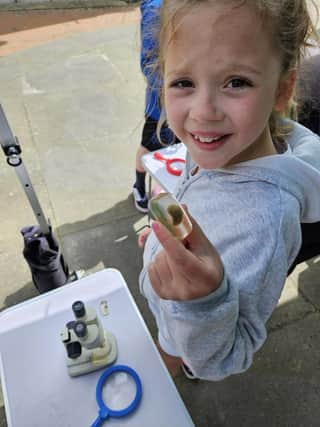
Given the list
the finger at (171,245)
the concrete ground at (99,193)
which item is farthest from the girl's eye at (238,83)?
the concrete ground at (99,193)

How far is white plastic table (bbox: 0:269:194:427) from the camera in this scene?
818 millimetres

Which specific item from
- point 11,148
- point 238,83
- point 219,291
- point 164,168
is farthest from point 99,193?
point 219,291

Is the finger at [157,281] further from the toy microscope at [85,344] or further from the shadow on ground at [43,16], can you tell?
the shadow on ground at [43,16]

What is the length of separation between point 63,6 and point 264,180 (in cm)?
546

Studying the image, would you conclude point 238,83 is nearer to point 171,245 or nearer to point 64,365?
point 171,245

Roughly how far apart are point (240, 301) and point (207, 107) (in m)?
0.36

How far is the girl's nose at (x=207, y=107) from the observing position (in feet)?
2.26

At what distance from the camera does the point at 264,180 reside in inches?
29.1

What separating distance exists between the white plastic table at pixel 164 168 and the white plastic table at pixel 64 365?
47cm

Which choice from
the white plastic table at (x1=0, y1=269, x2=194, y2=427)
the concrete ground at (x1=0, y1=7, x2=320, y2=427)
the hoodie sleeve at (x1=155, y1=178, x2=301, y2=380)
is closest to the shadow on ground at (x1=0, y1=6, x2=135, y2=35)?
the concrete ground at (x1=0, y1=7, x2=320, y2=427)

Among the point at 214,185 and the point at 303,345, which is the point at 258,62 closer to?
the point at 214,185

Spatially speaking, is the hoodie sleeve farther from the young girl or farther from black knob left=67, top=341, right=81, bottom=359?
black knob left=67, top=341, right=81, bottom=359

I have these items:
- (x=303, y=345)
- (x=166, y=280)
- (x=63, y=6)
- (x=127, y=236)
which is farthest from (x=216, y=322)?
(x=63, y=6)

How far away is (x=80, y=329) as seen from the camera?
0.87 meters
